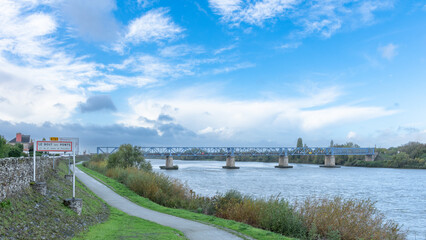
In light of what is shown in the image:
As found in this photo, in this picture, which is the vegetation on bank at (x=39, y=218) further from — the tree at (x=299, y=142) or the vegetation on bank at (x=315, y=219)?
the tree at (x=299, y=142)

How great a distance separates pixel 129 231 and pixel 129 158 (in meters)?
43.0

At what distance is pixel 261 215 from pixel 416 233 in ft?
43.8

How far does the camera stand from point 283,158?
477 feet

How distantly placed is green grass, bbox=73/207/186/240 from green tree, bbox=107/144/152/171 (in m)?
38.9

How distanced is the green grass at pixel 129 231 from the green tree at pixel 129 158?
128 ft

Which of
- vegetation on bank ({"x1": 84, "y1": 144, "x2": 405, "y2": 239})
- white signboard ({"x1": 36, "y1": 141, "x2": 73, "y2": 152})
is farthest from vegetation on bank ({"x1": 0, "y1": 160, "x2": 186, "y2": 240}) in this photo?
vegetation on bank ({"x1": 84, "y1": 144, "x2": 405, "y2": 239})

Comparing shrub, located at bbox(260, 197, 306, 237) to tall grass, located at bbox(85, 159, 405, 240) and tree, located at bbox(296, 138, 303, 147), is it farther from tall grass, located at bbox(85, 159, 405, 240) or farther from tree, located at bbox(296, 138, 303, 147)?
tree, located at bbox(296, 138, 303, 147)

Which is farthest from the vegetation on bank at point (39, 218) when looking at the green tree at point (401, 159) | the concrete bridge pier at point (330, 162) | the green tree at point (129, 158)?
the concrete bridge pier at point (330, 162)

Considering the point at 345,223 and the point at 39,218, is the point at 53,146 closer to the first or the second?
the point at 39,218

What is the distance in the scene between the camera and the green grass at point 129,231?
13.5 m

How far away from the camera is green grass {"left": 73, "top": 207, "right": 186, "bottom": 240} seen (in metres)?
13.5

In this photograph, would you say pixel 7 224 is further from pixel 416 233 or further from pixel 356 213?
pixel 416 233

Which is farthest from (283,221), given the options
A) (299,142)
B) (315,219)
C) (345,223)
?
(299,142)

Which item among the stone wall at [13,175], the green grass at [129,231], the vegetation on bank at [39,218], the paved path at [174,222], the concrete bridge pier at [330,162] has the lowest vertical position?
the concrete bridge pier at [330,162]
